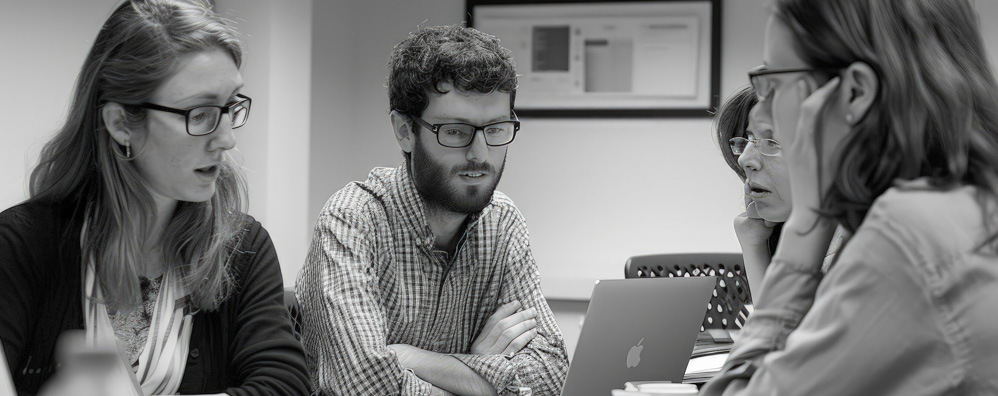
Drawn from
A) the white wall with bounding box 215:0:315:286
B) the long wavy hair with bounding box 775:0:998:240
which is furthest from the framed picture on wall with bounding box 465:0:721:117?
the long wavy hair with bounding box 775:0:998:240

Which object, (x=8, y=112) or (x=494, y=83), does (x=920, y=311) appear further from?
(x=8, y=112)

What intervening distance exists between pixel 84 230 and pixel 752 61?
2.98m

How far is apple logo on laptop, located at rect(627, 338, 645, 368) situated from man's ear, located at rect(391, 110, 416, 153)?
76 centimetres

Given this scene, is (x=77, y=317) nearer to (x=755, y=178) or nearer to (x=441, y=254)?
(x=441, y=254)

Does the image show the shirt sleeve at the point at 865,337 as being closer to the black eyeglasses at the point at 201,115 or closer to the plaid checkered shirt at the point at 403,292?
the plaid checkered shirt at the point at 403,292

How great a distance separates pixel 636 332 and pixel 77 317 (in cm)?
95

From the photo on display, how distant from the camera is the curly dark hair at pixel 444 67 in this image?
1907 millimetres

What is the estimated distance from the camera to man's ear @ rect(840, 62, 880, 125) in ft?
2.86

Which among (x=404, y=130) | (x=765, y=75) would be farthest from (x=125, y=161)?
(x=765, y=75)

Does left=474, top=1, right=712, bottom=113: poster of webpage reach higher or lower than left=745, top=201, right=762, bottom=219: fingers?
higher

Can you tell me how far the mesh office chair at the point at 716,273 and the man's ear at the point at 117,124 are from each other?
4.10ft

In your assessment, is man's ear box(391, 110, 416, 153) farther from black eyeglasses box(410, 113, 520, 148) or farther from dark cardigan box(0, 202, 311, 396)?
dark cardigan box(0, 202, 311, 396)

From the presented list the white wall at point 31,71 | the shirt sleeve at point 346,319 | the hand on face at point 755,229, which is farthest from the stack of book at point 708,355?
the white wall at point 31,71

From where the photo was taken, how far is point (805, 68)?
3.03 ft
